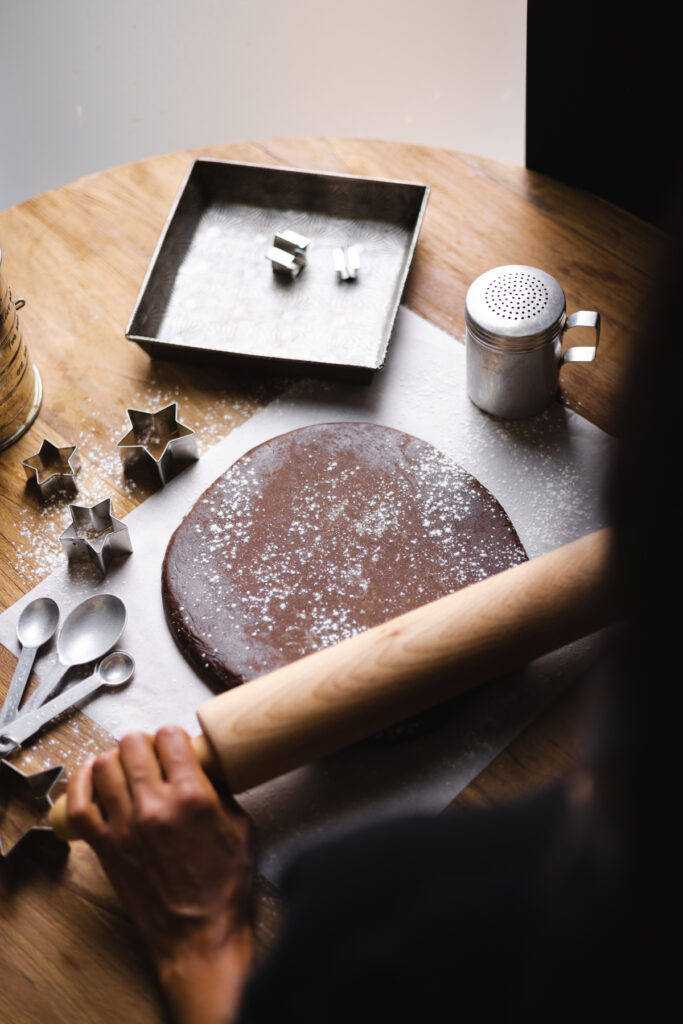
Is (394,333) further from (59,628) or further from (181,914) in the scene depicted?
(181,914)

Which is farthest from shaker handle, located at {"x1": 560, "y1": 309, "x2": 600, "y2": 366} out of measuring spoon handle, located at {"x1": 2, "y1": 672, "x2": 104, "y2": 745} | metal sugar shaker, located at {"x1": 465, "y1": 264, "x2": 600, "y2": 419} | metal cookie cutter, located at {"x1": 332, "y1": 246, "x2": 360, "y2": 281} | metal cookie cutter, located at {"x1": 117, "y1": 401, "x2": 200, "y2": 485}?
measuring spoon handle, located at {"x1": 2, "y1": 672, "x2": 104, "y2": 745}

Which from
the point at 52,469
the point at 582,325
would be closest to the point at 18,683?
the point at 52,469

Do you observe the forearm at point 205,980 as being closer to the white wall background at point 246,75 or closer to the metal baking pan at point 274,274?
the metal baking pan at point 274,274

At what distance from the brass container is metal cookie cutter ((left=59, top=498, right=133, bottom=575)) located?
16 centimetres

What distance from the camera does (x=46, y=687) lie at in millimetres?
1009

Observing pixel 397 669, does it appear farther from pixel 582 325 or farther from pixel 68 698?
pixel 582 325

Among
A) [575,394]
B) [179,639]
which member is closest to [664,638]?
[179,639]

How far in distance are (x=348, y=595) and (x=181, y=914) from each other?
15.3 inches

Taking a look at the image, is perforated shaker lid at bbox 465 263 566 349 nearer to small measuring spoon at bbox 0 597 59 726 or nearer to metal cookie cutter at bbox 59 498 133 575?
metal cookie cutter at bbox 59 498 133 575

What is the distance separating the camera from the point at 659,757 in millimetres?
307

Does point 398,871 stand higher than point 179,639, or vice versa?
point 398,871

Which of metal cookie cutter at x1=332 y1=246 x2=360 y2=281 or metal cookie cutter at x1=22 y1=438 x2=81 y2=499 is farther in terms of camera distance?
metal cookie cutter at x1=332 y1=246 x2=360 y2=281

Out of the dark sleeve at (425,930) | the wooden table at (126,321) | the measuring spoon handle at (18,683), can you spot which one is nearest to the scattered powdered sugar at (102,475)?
the wooden table at (126,321)

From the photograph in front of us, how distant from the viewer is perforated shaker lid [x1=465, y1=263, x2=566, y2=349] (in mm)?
1081
